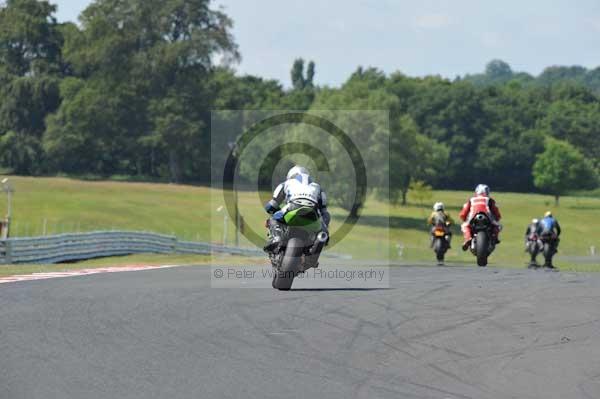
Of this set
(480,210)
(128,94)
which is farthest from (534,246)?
(128,94)

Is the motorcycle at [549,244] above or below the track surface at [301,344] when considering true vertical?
below

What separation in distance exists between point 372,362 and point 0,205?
63.8 meters

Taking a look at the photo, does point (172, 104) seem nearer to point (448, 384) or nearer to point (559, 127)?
point (559, 127)

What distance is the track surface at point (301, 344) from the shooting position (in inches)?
276

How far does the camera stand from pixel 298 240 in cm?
1435

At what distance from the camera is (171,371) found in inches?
294

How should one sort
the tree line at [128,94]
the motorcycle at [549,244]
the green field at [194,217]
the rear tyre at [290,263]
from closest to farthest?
1. the rear tyre at [290,263]
2. the motorcycle at [549,244]
3. the green field at [194,217]
4. the tree line at [128,94]

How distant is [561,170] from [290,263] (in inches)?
4041

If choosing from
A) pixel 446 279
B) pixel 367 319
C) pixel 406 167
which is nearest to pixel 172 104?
pixel 406 167

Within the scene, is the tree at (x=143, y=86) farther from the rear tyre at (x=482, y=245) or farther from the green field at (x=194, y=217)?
the rear tyre at (x=482, y=245)

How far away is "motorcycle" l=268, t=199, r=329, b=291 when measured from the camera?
1432 centimetres

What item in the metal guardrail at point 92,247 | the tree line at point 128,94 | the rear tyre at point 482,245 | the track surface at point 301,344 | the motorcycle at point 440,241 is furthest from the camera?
the tree line at point 128,94

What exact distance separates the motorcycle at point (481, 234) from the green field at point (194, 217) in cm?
3312

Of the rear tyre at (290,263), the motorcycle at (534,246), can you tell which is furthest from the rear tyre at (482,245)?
the motorcycle at (534,246)
